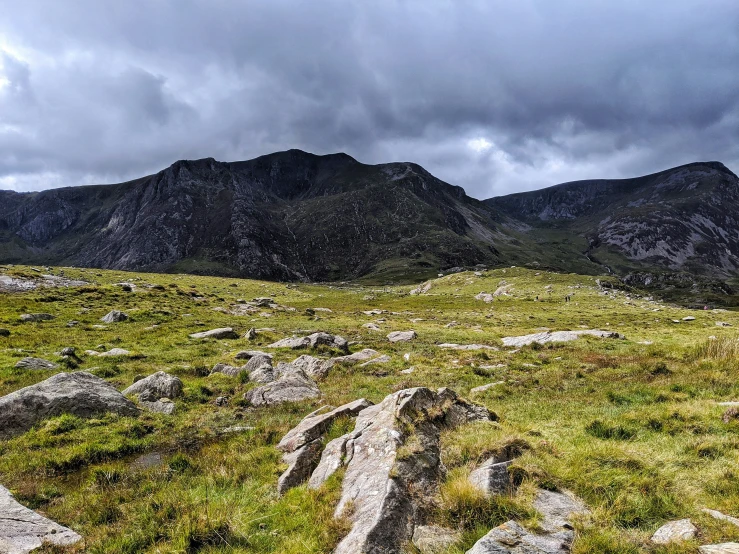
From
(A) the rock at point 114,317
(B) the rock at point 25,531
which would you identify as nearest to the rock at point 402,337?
(A) the rock at point 114,317

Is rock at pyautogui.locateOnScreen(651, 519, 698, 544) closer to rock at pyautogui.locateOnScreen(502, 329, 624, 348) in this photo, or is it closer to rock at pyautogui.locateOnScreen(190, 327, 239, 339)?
rock at pyautogui.locateOnScreen(502, 329, 624, 348)

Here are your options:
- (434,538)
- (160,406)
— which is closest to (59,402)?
(160,406)

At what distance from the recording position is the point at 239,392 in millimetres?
19625

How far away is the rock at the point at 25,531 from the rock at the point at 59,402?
21.1ft

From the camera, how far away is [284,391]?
19.1 meters

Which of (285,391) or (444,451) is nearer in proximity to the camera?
(444,451)

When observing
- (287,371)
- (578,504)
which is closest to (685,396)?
(578,504)

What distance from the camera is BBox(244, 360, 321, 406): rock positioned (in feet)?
60.3

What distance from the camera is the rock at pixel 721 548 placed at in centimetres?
592

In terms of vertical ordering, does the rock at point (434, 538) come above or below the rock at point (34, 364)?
above

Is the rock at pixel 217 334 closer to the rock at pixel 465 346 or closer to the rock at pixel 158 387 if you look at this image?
the rock at pixel 158 387

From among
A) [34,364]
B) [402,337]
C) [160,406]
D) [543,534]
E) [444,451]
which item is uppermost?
[444,451]

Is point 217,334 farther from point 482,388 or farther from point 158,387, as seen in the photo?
point 482,388

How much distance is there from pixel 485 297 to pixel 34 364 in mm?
87351
